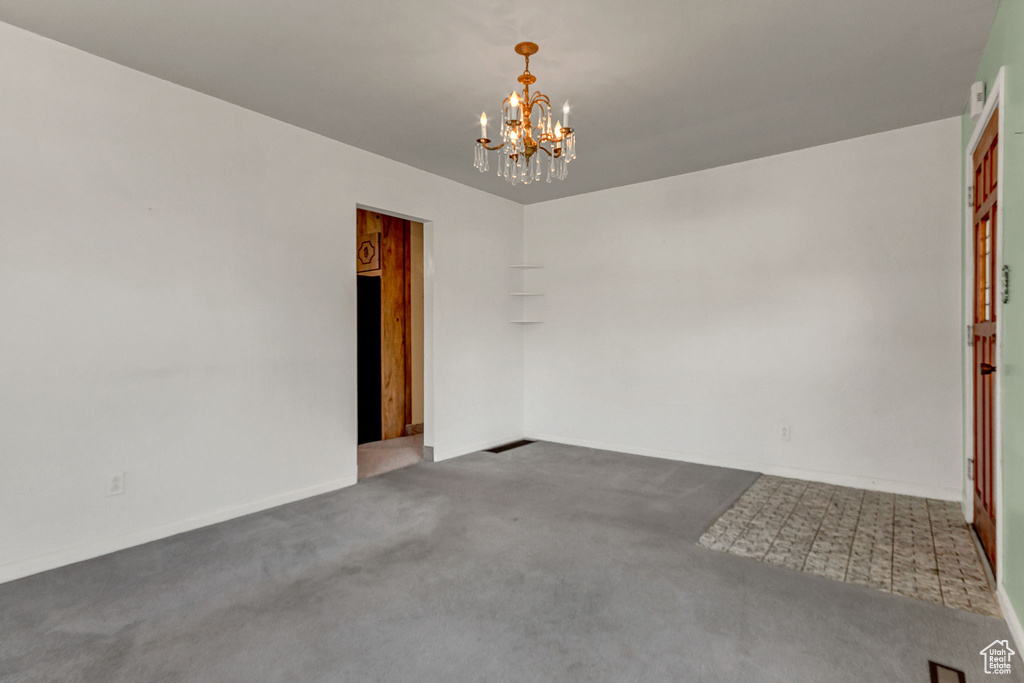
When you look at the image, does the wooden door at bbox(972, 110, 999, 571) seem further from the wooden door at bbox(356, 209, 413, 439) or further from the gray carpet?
the wooden door at bbox(356, 209, 413, 439)

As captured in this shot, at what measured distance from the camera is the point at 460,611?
2.19 m

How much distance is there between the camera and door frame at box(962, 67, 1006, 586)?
2.24m

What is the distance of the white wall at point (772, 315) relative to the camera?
3697 mm

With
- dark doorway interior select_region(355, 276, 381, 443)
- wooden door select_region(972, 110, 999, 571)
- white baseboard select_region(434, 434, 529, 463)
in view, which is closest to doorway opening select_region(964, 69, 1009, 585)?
wooden door select_region(972, 110, 999, 571)

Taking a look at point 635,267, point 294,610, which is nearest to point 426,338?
point 635,267

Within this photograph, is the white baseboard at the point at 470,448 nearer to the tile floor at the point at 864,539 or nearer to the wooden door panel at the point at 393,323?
the wooden door panel at the point at 393,323

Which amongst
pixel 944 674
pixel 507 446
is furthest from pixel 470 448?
pixel 944 674

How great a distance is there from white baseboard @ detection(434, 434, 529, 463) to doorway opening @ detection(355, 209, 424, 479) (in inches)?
28.4

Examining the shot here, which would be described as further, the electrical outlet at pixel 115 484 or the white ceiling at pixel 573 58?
the electrical outlet at pixel 115 484

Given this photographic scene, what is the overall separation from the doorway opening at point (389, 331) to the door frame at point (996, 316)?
4.52 m

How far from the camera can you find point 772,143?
4051 millimetres

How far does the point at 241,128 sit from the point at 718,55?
Answer: 2917 millimetres

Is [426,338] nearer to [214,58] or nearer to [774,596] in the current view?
[214,58]

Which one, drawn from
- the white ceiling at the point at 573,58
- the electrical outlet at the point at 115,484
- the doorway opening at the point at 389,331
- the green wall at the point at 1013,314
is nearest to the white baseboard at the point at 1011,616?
the green wall at the point at 1013,314
